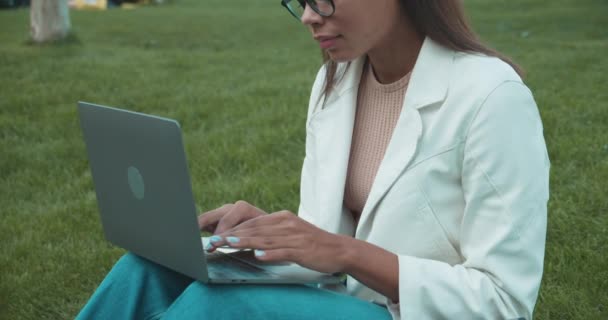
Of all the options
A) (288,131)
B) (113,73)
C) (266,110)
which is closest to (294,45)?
(113,73)

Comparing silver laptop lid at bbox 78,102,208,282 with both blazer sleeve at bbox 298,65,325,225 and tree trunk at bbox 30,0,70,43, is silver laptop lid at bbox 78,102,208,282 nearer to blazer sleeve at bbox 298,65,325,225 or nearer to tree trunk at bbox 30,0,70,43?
blazer sleeve at bbox 298,65,325,225

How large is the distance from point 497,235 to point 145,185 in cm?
81

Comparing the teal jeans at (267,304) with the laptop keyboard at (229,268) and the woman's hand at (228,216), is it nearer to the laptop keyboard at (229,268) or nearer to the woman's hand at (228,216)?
the laptop keyboard at (229,268)

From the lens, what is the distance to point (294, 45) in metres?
11.6

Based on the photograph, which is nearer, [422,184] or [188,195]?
[188,195]

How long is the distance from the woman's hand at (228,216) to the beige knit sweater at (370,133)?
280 mm

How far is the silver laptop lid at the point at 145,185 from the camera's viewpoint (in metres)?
1.92

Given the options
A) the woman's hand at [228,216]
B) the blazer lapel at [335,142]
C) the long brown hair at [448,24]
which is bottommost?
the woman's hand at [228,216]

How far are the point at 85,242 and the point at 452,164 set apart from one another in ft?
8.80

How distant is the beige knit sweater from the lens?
8.01ft

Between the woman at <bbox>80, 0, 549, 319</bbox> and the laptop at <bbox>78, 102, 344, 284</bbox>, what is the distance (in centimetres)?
5

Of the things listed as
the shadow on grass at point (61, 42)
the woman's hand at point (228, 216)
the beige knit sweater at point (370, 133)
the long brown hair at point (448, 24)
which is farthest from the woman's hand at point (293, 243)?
the shadow on grass at point (61, 42)

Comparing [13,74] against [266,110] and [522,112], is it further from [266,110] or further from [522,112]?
[522,112]

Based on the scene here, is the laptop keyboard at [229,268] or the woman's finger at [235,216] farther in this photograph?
the woman's finger at [235,216]
